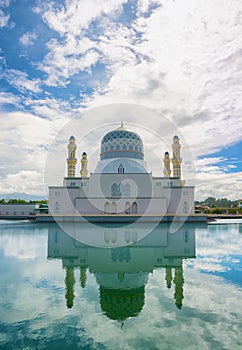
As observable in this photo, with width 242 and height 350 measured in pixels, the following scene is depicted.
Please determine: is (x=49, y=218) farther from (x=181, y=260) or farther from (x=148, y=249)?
(x=181, y=260)

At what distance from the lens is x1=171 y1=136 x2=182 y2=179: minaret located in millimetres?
28358

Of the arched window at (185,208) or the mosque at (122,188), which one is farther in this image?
the arched window at (185,208)

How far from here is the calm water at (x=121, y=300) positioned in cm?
356

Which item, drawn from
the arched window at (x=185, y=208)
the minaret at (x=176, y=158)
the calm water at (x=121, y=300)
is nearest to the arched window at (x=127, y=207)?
the arched window at (x=185, y=208)

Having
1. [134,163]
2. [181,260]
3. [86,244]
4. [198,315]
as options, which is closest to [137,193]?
[134,163]

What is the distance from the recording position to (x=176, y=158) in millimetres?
28453

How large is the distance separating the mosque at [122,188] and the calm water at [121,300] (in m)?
15.0

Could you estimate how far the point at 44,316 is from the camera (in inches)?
168

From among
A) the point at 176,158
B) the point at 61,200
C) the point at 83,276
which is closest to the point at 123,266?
the point at 83,276

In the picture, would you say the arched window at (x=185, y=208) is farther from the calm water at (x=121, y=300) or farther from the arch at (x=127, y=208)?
the calm water at (x=121, y=300)

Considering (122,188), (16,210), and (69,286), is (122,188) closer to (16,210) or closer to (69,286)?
(16,210)

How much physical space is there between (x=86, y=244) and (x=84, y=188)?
52.5 feet

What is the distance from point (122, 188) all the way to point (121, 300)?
20.2 m

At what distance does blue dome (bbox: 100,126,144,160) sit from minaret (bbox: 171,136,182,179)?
357 centimetres
